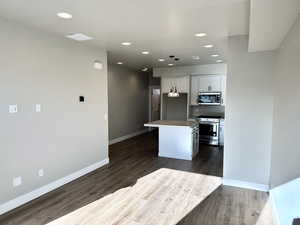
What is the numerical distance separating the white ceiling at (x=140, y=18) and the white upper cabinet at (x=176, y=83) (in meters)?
3.08

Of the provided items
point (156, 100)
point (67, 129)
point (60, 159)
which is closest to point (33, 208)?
point (60, 159)

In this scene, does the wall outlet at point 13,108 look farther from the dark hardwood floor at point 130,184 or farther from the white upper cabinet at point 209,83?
the white upper cabinet at point 209,83

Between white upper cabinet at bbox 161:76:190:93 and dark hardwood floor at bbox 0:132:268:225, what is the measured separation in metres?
2.73

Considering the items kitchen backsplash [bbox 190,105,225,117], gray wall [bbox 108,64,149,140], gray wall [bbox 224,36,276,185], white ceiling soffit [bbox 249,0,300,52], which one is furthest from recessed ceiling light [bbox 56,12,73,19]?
kitchen backsplash [bbox 190,105,225,117]

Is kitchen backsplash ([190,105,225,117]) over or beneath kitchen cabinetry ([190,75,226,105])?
beneath

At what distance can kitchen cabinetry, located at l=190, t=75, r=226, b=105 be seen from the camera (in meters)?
6.54

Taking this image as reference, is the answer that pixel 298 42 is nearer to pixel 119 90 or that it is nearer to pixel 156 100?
pixel 119 90

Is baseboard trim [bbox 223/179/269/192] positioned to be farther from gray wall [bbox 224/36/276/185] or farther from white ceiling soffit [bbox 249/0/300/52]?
white ceiling soffit [bbox 249/0/300/52]

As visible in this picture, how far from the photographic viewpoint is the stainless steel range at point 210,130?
21.0ft

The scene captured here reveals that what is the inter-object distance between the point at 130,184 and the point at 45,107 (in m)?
1.95

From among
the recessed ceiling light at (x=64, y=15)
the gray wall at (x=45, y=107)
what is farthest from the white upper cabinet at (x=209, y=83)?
the recessed ceiling light at (x=64, y=15)

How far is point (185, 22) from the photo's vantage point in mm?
2773

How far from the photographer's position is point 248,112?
132 inches

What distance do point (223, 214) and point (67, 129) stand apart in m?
2.89
